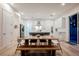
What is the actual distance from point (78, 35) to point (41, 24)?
7.88m

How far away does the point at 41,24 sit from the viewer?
50.3 ft

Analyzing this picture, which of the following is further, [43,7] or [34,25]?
[34,25]

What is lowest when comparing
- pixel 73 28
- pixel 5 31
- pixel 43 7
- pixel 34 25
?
pixel 5 31

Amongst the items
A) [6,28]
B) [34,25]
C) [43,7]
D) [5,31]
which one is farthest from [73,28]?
[34,25]

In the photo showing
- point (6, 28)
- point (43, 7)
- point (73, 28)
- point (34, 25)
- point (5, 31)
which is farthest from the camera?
point (34, 25)

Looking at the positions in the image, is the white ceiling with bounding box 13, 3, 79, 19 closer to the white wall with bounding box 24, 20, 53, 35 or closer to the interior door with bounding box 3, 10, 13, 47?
the interior door with bounding box 3, 10, 13, 47

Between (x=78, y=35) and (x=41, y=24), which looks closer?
(x=78, y=35)

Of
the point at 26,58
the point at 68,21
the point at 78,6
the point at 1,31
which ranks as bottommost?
the point at 26,58

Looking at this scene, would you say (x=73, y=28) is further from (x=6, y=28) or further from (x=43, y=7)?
(x=6, y=28)

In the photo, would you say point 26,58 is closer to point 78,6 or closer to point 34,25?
point 78,6

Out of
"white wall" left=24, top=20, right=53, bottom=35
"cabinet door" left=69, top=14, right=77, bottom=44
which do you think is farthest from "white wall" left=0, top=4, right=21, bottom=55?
"white wall" left=24, top=20, right=53, bottom=35

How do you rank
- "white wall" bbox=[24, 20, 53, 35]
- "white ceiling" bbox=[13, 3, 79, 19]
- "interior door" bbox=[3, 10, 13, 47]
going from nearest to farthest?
1. "interior door" bbox=[3, 10, 13, 47]
2. "white ceiling" bbox=[13, 3, 79, 19]
3. "white wall" bbox=[24, 20, 53, 35]

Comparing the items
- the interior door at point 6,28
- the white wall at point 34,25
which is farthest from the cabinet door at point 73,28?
the white wall at point 34,25

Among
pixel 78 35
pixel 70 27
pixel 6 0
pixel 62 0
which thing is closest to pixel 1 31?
pixel 6 0
